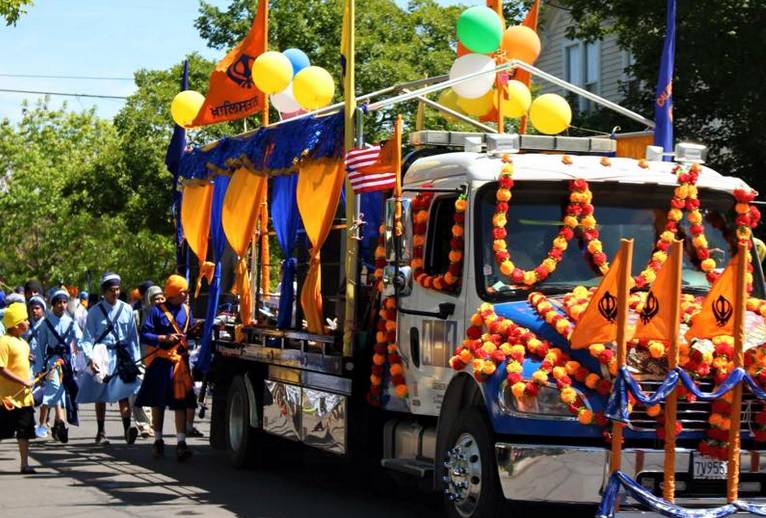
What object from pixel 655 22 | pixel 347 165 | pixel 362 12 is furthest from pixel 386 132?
pixel 347 165

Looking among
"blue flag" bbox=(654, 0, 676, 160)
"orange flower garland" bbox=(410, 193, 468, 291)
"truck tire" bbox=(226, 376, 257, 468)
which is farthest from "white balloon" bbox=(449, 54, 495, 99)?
"truck tire" bbox=(226, 376, 257, 468)

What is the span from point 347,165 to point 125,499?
3.31 m

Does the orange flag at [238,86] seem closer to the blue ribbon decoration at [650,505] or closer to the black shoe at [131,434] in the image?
the black shoe at [131,434]

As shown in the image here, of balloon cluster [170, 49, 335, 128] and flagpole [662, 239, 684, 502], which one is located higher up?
balloon cluster [170, 49, 335, 128]

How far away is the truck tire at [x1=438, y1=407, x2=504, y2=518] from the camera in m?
9.16

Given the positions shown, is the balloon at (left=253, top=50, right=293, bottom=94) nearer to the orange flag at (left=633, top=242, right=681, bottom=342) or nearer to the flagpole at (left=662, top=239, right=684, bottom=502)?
the orange flag at (left=633, top=242, right=681, bottom=342)

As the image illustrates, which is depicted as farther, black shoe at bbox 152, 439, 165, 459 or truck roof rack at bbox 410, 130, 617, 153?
black shoe at bbox 152, 439, 165, 459

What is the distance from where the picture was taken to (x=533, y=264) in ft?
32.4

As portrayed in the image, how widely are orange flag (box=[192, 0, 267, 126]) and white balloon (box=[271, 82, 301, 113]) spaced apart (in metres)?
0.22

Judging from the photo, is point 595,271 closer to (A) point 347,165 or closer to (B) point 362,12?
(A) point 347,165

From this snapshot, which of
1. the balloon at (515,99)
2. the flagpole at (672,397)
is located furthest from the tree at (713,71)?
the flagpole at (672,397)

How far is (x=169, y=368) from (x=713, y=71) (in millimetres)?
9142

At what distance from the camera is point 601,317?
8.65 meters

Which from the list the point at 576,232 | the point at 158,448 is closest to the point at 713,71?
the point at 158,448
